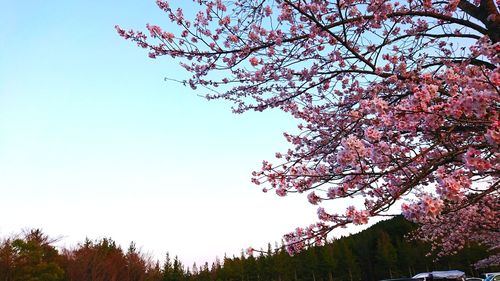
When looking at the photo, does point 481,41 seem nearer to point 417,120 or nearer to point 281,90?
point 417,120

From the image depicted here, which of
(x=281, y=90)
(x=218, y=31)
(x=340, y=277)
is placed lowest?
(x=340, y=277)

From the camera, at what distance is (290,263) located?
217 ft

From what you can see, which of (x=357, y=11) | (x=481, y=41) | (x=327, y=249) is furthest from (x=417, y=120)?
(x=327, y=249)

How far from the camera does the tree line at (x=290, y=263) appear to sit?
3906cm

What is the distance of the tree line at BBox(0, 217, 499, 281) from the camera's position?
128ft

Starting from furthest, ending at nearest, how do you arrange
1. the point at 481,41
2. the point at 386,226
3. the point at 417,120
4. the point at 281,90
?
the point at 386,226 < the point at 281,90 < the point at 481,41 < the point at 417,120

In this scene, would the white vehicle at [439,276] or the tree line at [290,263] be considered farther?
the tree line at [290,263]

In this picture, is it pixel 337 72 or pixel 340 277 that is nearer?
pixel 337 72

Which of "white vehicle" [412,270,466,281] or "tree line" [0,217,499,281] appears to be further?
"tree line" [0,217,499,281]

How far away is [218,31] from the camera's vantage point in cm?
573

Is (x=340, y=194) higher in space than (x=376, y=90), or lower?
lower

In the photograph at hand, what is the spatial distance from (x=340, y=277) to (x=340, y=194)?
220 feet

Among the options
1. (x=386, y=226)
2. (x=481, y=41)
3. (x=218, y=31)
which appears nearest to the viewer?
(x=481, y=41)

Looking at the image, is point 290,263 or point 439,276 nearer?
point 439,276
